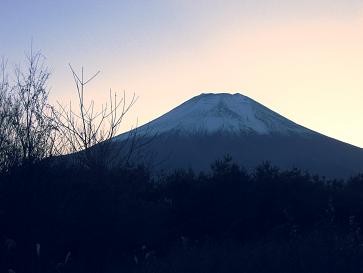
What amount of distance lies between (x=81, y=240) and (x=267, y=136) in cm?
8878

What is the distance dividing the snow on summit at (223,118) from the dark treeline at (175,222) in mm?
77093

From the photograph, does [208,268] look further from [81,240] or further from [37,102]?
[37,102]

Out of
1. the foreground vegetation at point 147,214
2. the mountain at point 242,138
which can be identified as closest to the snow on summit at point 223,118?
the mountain at point 242,138

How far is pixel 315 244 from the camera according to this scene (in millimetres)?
12914

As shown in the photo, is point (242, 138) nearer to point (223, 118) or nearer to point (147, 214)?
point (223, 118)

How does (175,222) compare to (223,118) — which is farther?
(223,118)

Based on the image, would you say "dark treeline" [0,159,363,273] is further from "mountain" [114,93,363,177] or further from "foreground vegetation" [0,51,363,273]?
"mountain" [114,93,363,177]

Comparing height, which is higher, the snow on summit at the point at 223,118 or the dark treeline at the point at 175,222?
the snow on summit at the point at 223,118

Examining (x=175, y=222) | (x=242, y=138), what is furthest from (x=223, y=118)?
(x=175, y=222)

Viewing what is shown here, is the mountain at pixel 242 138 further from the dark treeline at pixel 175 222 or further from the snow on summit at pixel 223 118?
the dark treeline at pixel 175 222

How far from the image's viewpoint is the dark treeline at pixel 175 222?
12.7 m

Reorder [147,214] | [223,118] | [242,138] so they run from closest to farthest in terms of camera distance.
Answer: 1. [147,214]
2. [242,138]
3. [223,118]

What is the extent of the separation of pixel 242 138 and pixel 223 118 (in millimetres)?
3626

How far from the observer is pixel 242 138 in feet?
340
